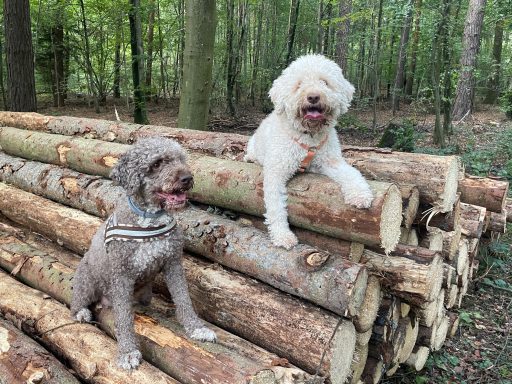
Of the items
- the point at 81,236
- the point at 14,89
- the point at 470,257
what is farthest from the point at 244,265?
the point at 14,89

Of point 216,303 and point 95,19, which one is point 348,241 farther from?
point 95,19

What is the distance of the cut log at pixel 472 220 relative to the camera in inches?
192

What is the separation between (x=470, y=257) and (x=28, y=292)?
497 cm

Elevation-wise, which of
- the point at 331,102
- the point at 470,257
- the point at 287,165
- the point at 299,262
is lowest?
the point at 470,257

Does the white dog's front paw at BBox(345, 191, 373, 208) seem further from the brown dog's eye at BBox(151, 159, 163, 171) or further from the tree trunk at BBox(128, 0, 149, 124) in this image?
the tree trunk at BBox(128, 0, 149, 124)

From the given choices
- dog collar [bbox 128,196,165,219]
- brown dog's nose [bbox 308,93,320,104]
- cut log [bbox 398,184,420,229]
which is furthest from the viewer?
cut log [bbox 398,184,420,229]

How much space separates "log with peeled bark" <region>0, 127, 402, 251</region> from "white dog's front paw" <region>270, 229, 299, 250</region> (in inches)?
7.3

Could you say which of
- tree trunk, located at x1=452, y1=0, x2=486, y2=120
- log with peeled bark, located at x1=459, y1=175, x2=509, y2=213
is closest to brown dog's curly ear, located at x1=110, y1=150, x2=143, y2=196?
log with peeled bark, located at x1=459, y1=175, x2=509, y2=213

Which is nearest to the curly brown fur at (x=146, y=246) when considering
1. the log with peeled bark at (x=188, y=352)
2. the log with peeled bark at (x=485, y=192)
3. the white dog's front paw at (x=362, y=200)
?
the log with peeled bark at (x=188, y=352)

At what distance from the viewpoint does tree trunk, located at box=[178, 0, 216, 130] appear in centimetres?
656

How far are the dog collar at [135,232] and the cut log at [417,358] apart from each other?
266 centimetres

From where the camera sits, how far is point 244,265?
3.17 metres

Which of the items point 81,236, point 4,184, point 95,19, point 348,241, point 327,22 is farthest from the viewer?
point 95,19

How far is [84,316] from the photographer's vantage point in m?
3.12
